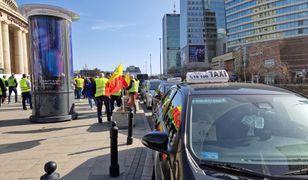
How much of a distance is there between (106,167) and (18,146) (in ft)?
9.65

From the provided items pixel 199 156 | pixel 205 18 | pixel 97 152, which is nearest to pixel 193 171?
pixel 199 156

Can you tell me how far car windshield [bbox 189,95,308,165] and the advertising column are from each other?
8181mm

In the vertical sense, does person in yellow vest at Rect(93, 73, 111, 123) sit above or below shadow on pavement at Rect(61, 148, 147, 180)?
above

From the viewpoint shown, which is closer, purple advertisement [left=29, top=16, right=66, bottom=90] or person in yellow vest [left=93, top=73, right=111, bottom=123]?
purple advertisement [left=29, top=16, right=66, bottom=90]

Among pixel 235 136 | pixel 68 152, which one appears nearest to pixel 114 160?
pixel 68 152

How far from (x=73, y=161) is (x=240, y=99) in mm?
3800

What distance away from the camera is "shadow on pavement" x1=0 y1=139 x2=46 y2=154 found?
6.60m

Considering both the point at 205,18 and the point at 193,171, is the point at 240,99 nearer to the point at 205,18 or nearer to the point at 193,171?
the point at 193,171

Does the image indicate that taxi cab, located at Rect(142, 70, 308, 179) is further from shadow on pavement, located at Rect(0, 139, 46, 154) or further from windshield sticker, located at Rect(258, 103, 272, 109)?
shadow on pavement, located at Rect(0, 139, 46, 154)

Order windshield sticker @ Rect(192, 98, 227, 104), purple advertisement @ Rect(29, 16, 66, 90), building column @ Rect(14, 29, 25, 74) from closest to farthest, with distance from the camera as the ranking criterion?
windshield sticker @ Rect(192, 98, 227, 104) → purple advertisement @ Rect(29, 16, 66, 90) → building column @ Rect(14, 29, 25, 74)

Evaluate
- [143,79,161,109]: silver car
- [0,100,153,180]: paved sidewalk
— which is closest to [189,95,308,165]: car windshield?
[0,100,153,180]: paved sidewalk

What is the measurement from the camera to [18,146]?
6.96 m

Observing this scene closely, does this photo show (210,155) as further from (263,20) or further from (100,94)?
(263,20)

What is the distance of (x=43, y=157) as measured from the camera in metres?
5.99
